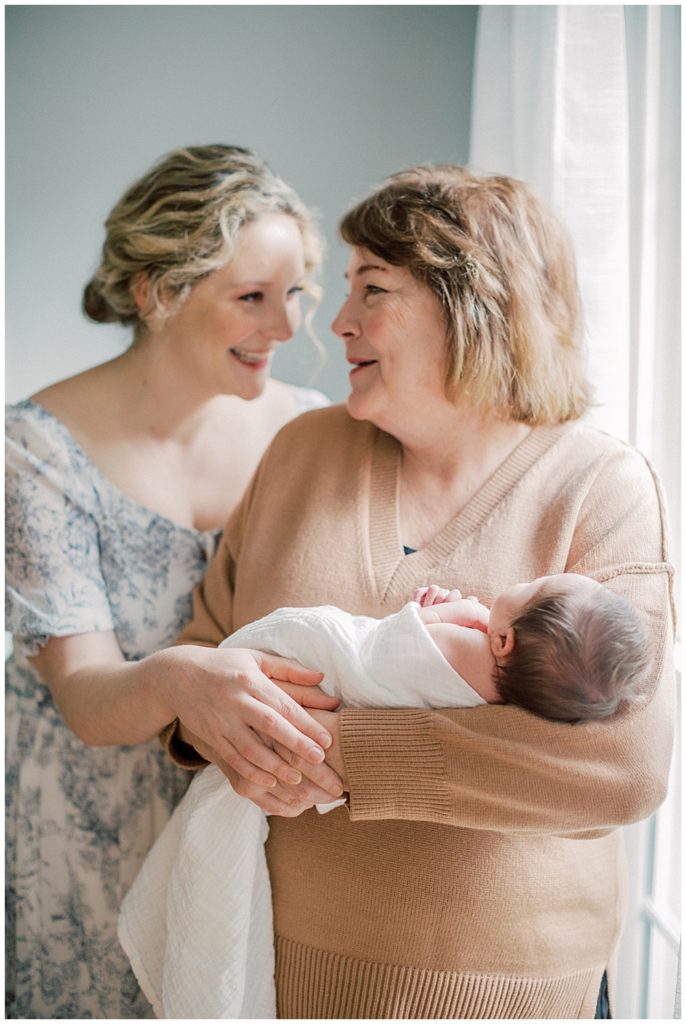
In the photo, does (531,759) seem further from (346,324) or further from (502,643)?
(346,324)

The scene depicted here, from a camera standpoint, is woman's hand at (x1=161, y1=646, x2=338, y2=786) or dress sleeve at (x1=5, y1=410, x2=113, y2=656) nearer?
woman's hand at (x1=161, y1=646, x2=338, y2=786)

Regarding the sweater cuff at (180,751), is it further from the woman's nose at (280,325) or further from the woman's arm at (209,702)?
the woman's nose at (280,325)

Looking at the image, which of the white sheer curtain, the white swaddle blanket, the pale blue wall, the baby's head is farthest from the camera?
the pale blue wall

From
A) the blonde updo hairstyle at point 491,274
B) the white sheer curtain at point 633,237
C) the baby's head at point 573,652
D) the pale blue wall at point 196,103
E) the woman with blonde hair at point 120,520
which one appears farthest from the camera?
the pale blue wall at point 196,103

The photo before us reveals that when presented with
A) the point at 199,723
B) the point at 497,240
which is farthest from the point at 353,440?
the point at 199,723

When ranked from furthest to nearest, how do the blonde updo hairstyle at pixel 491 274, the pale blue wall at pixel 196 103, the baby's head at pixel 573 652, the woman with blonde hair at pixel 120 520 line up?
the pale blue wall at pixel 196 103, the woman with blonde hair at pixel 120 520, the blonde updo hairstyle at pixel 491 274, the baby's head at pixel 573 652

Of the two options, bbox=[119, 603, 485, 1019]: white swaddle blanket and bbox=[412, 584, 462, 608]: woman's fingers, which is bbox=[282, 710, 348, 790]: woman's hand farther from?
bbox=[412, 584, 462, 608]: woman's fingers

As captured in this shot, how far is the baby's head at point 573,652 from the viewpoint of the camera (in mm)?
1154

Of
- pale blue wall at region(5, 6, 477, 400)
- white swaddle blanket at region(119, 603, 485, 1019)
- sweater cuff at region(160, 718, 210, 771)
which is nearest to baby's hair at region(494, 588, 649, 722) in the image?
white swaddle blanket at region(119, 603, 485, 1019)

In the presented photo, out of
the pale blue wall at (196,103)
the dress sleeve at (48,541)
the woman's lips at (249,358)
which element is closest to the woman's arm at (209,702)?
the dress sleeve at (48,541)

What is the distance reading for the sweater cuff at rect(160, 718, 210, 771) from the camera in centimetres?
151

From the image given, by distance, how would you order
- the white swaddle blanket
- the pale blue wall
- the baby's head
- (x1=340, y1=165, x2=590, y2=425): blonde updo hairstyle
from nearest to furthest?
the baby's head < the white swaddle blanket < (x1=340, y1=165, x2=590, y2=425): blonde updo hairstyle < the pale blue wall

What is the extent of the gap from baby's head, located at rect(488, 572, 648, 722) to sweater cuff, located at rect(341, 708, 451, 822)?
136mm

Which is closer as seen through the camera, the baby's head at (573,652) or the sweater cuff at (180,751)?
the baby's head at (573,652)
